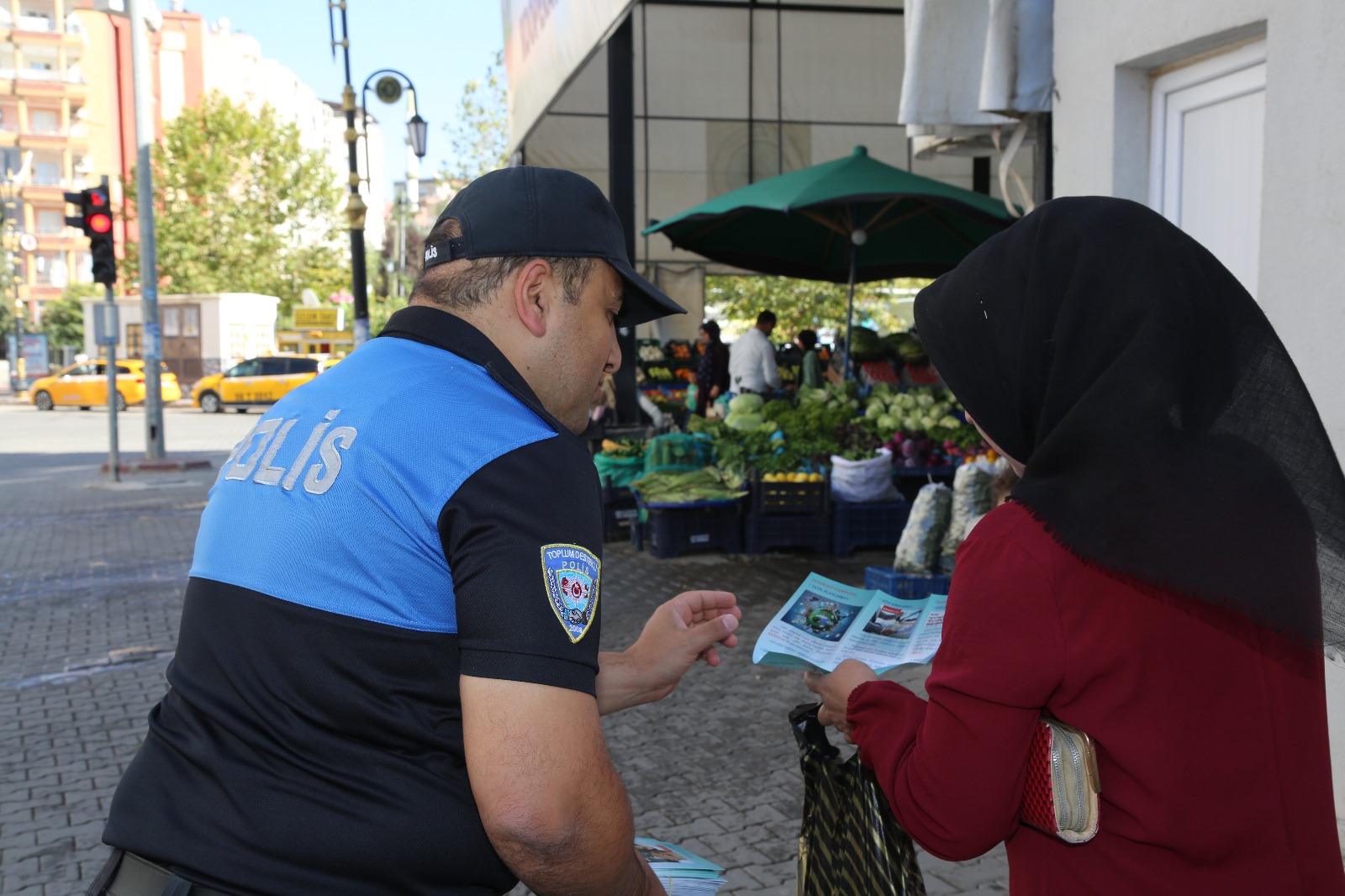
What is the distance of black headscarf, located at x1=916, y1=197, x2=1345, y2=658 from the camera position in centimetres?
135

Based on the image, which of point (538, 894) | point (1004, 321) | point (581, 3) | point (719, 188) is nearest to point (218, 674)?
point (538, 894)

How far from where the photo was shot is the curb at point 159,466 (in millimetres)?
15867

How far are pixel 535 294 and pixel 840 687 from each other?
0.87 m

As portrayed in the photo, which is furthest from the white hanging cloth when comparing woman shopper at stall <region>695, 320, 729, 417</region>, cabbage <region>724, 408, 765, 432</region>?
woman shopper at stall <region>695, 320, 729, 417</region>

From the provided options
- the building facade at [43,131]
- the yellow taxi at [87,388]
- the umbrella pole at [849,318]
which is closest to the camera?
the umbrella pole at [849,318]

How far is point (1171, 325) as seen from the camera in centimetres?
138

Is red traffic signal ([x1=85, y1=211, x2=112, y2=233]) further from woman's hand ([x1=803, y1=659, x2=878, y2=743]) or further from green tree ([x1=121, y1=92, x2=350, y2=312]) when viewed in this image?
green tree ([x1=121, y1=92, x2=350, y2=312])

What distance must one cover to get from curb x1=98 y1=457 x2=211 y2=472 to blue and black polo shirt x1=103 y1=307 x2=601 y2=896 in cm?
1561

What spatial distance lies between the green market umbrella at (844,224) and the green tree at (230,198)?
38.3m

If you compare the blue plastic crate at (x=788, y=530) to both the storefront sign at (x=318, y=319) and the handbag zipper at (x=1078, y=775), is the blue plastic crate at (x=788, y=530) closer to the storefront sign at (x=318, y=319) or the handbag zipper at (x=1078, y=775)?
the handbag zipper at (x=1078, y=775)

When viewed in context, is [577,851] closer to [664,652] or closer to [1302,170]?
[664,652]

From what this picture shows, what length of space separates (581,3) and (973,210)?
3904 millimetres

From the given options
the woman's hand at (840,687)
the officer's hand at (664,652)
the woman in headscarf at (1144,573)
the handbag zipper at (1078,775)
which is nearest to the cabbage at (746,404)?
the officer's hand at (664,652)

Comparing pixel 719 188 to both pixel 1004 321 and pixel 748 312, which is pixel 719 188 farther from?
pixel 748 312
